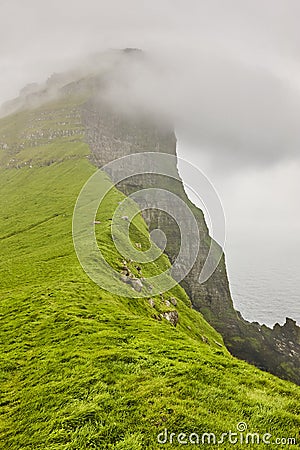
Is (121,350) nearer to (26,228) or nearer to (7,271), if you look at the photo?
(7,271)

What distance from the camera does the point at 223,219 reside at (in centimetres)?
2269

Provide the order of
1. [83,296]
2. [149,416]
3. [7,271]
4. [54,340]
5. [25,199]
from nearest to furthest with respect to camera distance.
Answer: [149,416]
[54,340]
[83,296]
[7,271]
[25,199]

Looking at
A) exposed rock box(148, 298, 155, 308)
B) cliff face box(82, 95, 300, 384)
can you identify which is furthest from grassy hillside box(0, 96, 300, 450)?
cliff face box(82, 95, 300, 384)

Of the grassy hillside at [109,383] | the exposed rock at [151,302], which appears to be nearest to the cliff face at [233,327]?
→ the exposed rock at [151,302]

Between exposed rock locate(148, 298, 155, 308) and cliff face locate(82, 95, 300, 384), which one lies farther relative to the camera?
cliff face locate(82, 95, 300, 384)

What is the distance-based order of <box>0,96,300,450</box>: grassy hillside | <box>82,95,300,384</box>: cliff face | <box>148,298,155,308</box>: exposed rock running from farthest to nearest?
<box>82,95,300,384</box>: cliff face < <box>148,298,155,308</box>: exposed rock < <box>0,96,300,450</box>: grassy hillside

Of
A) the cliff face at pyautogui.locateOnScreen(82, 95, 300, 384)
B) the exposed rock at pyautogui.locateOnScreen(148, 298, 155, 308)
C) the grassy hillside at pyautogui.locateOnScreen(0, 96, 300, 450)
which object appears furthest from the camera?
the cliff face at pyautogui.locateOnScreen(82, 95, 300, 384)

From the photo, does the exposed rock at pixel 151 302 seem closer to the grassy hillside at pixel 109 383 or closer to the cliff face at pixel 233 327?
the grassy hillside at pixel 109 383

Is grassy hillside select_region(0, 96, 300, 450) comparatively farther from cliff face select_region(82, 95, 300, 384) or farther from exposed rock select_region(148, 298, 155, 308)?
cliff face select_region(82, 95, 300, 384)

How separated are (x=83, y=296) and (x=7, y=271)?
23.2 m

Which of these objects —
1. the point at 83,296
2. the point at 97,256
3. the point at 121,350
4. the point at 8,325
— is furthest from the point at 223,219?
the point at 97,256

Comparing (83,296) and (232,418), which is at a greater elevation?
(232,418)

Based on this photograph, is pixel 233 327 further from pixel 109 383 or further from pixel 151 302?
pixel 109 383

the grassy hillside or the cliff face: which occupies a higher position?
the cliff face
